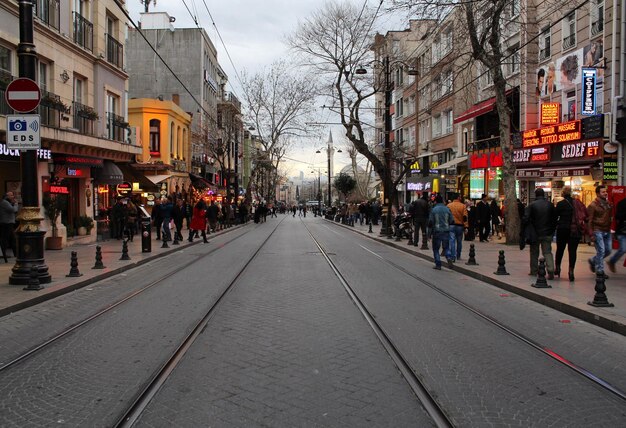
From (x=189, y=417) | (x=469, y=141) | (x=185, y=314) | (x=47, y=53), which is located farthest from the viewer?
(x=469, y=141)

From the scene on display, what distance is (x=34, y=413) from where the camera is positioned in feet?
14.4

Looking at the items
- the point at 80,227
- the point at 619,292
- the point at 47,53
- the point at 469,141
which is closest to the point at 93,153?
the point at 80,227

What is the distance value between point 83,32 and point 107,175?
571 centimetres

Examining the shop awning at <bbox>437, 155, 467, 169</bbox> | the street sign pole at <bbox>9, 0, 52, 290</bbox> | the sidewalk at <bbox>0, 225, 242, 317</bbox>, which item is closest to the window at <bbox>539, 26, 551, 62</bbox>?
the shop awning at <bbox>437, 155, 467, 169</bbox>

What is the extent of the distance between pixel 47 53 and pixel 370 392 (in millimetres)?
17871

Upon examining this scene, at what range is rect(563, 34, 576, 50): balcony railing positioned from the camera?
21234 millimetres

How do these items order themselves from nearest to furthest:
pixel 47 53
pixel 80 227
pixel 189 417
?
pixel 189 417 → pixel 47 53 → pixel 80 227

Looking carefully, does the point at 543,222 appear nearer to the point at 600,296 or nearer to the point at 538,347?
the point at 600,296

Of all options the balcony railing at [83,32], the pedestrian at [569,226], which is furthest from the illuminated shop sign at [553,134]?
the balcony railing at [83,32]

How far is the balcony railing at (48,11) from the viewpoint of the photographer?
59.1ft

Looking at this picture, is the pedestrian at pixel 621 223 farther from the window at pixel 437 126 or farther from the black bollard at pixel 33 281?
the window at pixel 437 126

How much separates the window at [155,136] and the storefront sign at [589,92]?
26.0 m

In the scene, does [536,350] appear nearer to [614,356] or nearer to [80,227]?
[614,356]

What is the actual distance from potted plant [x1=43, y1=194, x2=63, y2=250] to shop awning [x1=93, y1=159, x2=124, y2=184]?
5.07m
